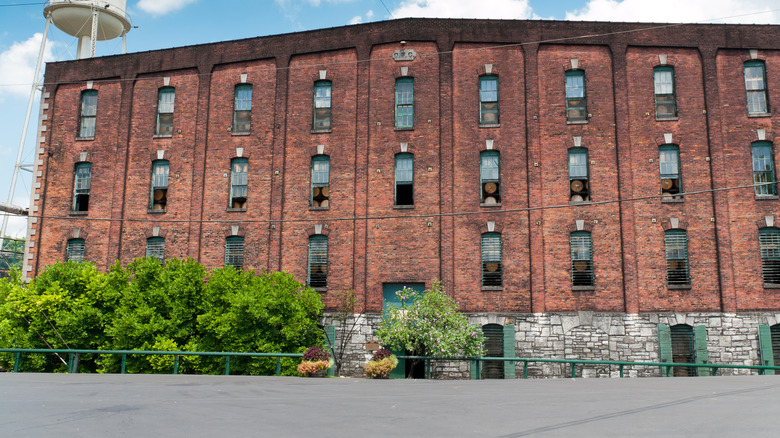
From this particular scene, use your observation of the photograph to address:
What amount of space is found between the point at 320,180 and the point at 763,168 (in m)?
18.4

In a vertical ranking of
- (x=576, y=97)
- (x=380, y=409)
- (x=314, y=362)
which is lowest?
(x=380, y=409)

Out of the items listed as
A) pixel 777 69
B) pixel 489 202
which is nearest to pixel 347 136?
pixel 489 202

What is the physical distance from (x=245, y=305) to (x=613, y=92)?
17204 mm

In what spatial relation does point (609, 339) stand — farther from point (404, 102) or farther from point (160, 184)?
point (160, 184)

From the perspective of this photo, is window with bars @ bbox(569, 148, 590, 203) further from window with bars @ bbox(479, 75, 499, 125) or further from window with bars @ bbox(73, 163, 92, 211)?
window with bars @ bbox(73, 163, 92, 211)

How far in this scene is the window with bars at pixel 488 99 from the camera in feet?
84.6

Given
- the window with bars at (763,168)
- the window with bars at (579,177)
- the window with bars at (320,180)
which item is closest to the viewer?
the window with bars at (763,168)

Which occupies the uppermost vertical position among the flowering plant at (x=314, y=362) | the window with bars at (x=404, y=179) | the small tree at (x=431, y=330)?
the window with bars at (x=404, y=179)

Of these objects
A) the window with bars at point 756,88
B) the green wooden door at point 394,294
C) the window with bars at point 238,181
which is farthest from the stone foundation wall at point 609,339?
the window with bars at point 238,181

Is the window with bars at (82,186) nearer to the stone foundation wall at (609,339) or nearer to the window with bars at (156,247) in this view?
the window with bars at (156,247)

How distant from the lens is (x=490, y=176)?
83.3 feet

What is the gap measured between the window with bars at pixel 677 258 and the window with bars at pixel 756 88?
6.14 m

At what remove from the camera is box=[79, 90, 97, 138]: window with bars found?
2923 cm

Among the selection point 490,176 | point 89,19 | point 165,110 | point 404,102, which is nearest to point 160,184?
point 165,110
